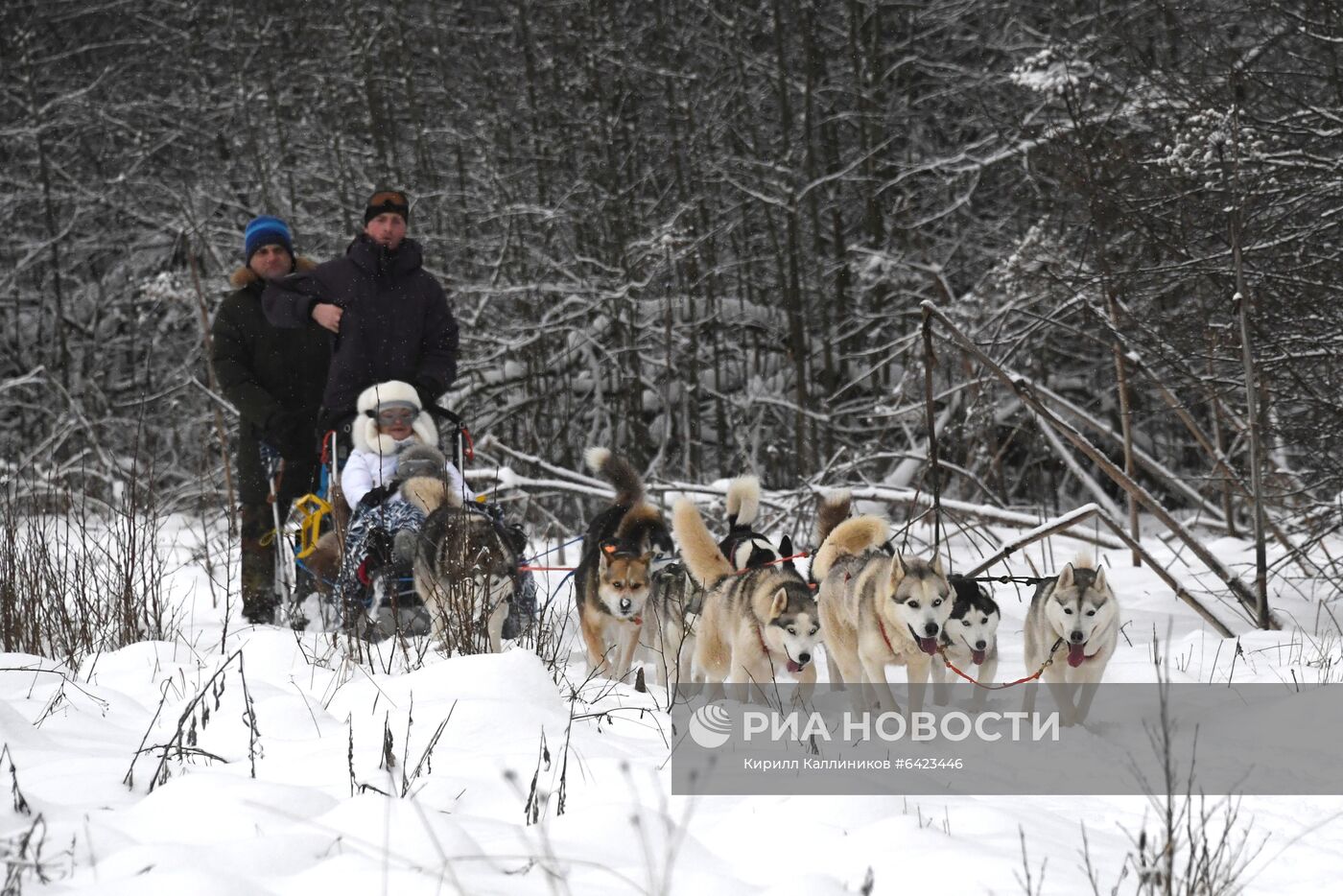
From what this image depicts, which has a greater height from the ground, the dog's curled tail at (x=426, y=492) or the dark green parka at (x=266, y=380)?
the dark green parka at (x=266, y=380)

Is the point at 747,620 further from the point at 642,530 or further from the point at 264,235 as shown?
the point at 264,235

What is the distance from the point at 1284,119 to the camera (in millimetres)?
5465

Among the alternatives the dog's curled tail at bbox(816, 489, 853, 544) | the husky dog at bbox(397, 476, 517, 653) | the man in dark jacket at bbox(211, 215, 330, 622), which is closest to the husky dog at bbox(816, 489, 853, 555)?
the dog's curled tail at bbox(816, 489, 853, 544)

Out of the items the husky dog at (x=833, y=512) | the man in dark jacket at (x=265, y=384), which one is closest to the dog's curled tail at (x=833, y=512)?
the husky dog at (x=833, y=512)

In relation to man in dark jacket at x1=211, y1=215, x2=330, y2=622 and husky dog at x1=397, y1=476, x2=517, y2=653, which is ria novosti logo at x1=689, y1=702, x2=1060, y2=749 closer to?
husky dog at x1=397, y1=476, x2=517, y2=653

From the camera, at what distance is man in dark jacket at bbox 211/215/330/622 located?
6.04m

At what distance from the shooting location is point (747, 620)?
433 cm

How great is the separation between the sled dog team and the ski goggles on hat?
0.95 metres

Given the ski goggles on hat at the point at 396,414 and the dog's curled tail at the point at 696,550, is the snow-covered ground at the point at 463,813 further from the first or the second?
the ski goggles on hat at the point at 396,414

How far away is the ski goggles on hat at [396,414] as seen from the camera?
18.4 ft

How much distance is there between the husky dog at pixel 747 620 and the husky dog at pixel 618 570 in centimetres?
27

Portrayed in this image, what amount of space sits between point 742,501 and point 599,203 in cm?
687

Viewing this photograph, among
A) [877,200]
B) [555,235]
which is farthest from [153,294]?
[877,200]

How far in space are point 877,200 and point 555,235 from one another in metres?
3.60
